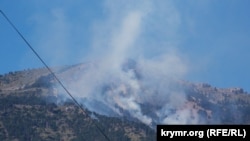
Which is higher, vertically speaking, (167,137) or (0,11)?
(0,11)

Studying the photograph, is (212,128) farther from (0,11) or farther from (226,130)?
(0,11)

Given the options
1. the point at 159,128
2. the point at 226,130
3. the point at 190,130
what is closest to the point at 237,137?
the point at 226,130

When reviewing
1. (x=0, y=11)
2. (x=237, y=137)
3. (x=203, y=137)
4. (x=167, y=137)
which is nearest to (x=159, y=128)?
(x=167, y=137)

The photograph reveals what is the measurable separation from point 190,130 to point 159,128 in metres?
2.18

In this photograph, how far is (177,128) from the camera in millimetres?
34750

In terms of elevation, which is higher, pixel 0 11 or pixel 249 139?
pixel 0 11

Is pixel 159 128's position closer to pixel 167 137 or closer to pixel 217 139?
pixel 167 137

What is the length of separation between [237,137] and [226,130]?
885 mm

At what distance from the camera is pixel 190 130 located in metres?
34.7

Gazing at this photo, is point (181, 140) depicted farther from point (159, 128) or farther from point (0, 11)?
point (0, 11)

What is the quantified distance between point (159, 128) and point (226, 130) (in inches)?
180

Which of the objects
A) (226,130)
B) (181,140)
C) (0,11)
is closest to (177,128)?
(181,140)

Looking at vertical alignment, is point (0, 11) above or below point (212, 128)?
above

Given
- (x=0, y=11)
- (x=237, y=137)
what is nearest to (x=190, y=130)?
(x=237, y=137)
